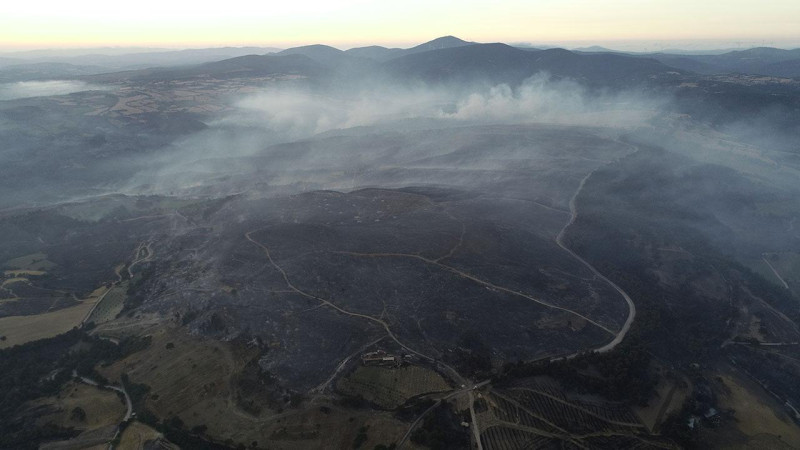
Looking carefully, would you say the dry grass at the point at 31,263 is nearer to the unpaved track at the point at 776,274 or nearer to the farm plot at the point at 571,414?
the farm plot at the point at 571,414

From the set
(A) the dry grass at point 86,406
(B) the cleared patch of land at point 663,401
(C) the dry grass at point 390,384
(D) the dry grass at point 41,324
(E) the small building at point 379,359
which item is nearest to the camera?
(A) the dry grass at point 86,406

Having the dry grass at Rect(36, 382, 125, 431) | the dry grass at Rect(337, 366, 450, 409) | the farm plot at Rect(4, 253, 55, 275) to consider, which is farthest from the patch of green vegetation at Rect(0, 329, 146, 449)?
the dry grass at Rect(337, 366, 450, 409)

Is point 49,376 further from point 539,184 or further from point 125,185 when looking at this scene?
point 539,184

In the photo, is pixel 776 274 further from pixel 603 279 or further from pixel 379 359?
pixel 379 359

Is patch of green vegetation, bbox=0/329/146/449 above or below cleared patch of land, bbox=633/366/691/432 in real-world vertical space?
above

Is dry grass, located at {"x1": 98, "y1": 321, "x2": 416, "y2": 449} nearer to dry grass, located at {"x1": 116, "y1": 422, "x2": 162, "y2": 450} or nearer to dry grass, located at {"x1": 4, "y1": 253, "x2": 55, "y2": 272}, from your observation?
dry grass, located at {"x1": 116, "y1": 422, "x2": 162, "y2": 450}

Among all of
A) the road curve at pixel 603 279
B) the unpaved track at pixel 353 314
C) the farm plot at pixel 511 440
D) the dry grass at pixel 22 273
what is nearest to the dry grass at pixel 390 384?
the unpaved track at pixel 353 314

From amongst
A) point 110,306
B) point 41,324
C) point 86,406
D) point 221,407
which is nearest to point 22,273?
point 41,324

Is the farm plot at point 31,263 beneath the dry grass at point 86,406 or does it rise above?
above

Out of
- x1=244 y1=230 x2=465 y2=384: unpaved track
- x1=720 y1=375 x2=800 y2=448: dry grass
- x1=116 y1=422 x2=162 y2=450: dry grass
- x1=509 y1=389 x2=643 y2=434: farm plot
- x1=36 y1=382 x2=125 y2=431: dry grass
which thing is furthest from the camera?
x1=244 y1=230 x2=465 y2=384: unpaved track
